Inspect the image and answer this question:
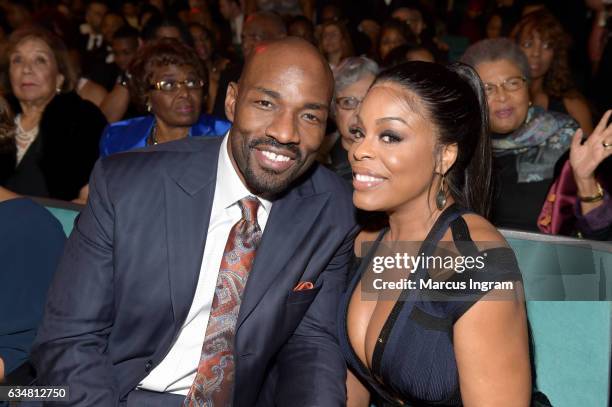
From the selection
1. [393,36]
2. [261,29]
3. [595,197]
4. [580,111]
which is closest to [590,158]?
[595,197]

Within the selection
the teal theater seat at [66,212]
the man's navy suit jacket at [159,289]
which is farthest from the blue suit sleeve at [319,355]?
the teal theater seat at [66,212]

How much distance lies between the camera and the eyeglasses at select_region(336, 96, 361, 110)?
3570 mm

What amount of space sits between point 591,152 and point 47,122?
294 cm

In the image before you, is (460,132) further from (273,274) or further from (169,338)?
(169,338)

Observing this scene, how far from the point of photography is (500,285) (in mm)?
1723

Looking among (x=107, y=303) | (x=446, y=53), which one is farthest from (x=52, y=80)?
(x=446, y=53)

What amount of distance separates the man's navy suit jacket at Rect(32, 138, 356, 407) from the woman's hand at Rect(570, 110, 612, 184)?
47.9 inches

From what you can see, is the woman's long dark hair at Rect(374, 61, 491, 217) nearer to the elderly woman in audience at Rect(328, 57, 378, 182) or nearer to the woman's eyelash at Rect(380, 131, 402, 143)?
the woman's eyelash at Rect(380, 131, 402, 143)

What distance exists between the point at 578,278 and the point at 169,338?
4.11ft

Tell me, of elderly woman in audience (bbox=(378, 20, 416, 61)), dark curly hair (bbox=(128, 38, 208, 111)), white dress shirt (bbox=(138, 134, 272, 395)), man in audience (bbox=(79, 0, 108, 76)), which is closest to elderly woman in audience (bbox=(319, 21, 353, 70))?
elderly woman in audience (bbox=(378, 20, 416, 61))

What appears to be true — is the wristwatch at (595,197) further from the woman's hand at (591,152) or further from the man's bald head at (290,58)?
the man's bald head at (290,58)

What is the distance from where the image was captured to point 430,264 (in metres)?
1.90

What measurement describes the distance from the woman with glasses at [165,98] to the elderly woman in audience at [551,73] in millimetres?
1948

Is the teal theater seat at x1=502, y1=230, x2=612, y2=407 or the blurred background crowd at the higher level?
the blurred background crowd
